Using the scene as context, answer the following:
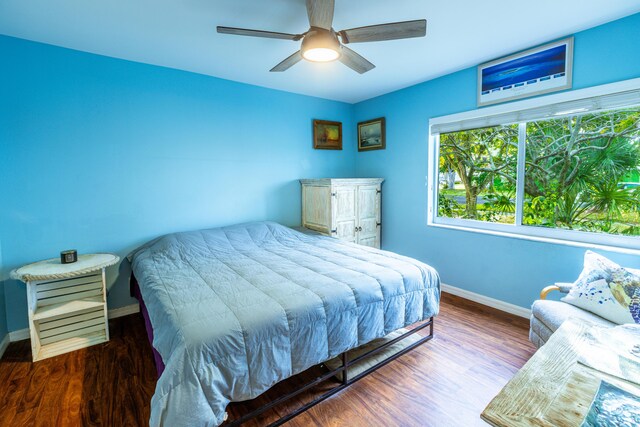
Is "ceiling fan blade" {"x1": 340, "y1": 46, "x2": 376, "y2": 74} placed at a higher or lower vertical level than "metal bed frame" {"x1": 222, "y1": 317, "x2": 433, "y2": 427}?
higher

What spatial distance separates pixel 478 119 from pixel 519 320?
2074 mm

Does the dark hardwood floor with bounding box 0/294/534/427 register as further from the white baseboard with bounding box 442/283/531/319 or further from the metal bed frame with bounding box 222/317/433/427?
the white baseboard with bounding box 442/283/531/319

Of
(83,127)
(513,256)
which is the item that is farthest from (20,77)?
(513,256)

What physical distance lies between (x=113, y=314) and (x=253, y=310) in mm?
2196

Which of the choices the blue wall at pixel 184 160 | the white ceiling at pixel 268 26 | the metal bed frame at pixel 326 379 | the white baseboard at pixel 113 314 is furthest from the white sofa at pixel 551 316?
the white baseboard at pixel 113 314

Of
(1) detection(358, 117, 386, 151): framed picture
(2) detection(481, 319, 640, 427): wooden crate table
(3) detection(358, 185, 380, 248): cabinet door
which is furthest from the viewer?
(1) detection(358, 117, 386, 151): framed picture

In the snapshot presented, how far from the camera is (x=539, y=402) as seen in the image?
2.66ft

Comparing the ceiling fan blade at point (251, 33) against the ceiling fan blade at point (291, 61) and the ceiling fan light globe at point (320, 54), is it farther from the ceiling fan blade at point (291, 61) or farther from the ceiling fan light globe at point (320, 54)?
the ceiling fan blade at point (291, 61)

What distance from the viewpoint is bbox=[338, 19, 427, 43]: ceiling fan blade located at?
1.76m

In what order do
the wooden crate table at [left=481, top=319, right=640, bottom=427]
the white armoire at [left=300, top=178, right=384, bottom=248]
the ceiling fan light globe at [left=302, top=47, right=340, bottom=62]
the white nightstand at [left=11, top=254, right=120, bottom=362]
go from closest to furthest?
the wooden crate table at [left=481, top=319, right=640, bottom=427] < the ceiling fan light globe at [left=302, top=47, right=340, bottom=62] < the white nightstand at [left=11, top=254, right=120, bottom=362] < the white armoire at [left=300, top=178, right=384, bottom=248]

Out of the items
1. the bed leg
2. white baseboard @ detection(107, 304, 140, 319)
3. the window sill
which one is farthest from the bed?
the window sill

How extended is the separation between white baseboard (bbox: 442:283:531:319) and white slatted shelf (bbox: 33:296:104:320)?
358cm

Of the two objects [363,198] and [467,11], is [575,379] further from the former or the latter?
[363,198]

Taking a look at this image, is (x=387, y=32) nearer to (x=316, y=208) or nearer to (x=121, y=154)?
(x=316, y=208)
